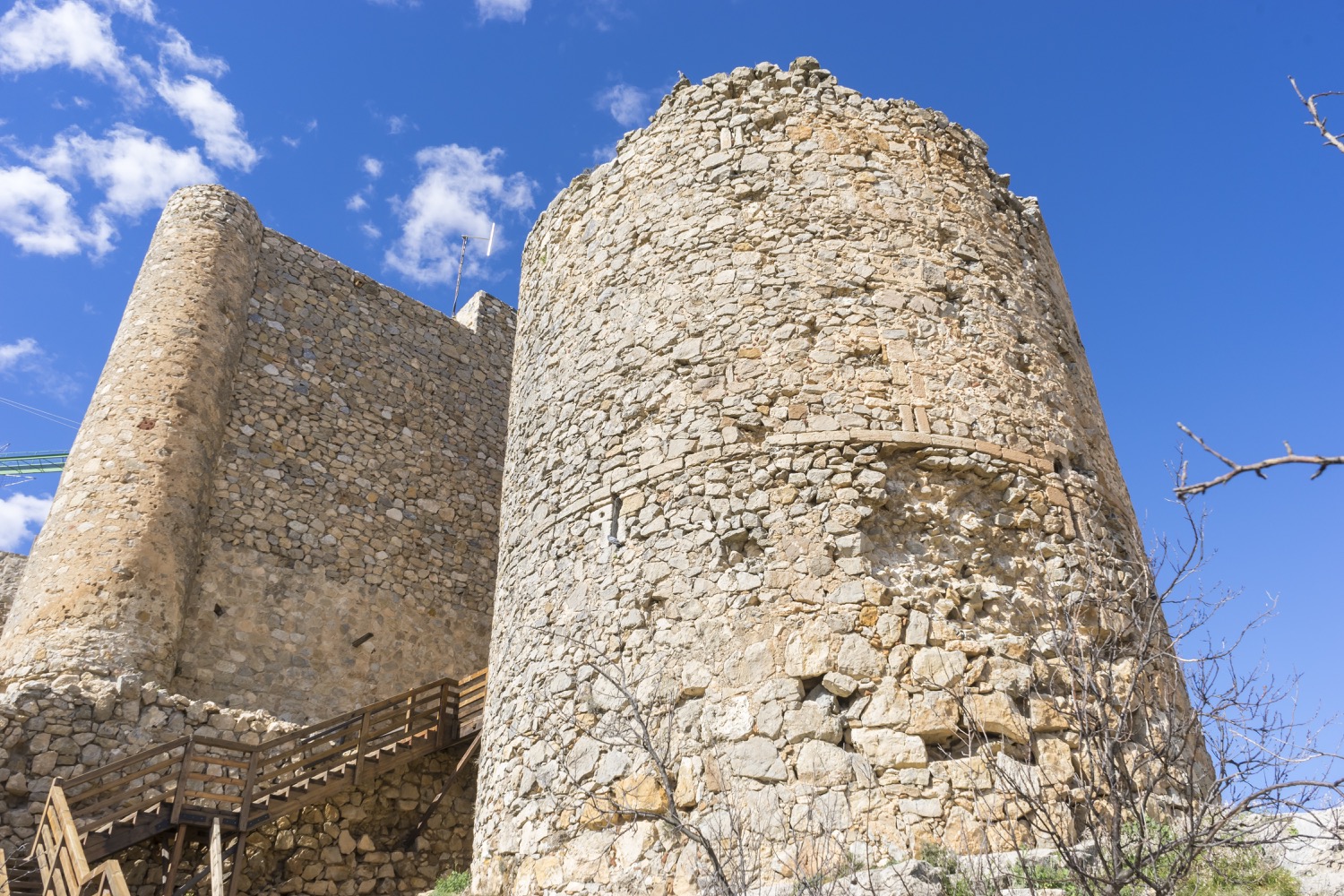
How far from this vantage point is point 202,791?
924cm

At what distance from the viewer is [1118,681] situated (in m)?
5.82

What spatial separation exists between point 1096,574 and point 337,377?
433 inches

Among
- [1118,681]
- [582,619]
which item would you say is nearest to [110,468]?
[582,619]

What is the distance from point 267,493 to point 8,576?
8443 mm

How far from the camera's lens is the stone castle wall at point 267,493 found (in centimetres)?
1065

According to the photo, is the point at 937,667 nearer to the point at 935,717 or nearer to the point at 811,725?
the point at 935,717

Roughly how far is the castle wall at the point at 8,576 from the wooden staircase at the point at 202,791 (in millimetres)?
9692

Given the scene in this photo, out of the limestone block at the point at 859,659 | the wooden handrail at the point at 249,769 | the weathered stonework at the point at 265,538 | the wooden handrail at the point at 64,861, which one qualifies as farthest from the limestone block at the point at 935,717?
the weathered stonework at the point at 265,538

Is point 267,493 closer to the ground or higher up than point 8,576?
closer to the ground

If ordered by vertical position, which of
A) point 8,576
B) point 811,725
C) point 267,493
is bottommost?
point 811,725

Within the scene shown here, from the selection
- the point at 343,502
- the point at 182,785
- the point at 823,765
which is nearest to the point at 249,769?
the point at 182,785

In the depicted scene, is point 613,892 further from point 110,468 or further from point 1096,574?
point 110,468

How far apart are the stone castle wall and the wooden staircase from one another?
1504mm

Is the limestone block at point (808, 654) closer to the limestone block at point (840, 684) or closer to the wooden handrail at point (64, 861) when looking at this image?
the limestone block at point (840, 684)
